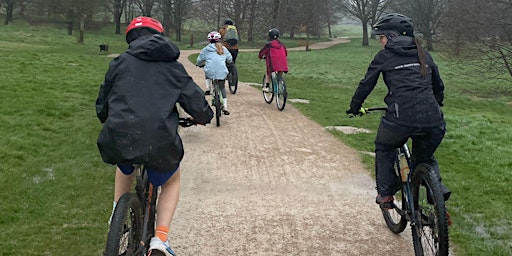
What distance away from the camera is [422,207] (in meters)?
4.04

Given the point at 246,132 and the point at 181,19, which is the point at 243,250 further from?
the point at 181,19

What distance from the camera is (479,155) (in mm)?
8695

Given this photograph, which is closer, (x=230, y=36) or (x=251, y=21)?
(x=230, y=36)

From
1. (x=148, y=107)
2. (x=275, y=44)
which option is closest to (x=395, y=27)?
(x=148, y=107)

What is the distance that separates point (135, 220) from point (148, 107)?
75 cm

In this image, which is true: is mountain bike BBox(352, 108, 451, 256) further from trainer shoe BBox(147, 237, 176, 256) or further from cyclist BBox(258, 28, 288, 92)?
cyclist BBox(258, 28, 288, 92)

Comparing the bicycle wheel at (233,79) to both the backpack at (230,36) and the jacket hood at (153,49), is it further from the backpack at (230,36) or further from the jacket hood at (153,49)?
the jacket hood at (153,49)

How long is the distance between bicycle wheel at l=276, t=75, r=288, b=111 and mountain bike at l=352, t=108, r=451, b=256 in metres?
7.19

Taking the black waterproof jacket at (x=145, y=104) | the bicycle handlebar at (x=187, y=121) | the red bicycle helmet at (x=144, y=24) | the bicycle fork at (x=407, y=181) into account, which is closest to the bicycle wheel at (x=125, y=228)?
the black waterproof jacket at (x=145, y=104)

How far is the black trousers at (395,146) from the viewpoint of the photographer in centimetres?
401

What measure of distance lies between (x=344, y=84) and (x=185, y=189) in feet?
56.4

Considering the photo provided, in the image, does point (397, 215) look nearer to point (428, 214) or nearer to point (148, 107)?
point (428, 214)

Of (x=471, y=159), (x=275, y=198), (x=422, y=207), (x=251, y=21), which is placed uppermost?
(x=251, y=21)

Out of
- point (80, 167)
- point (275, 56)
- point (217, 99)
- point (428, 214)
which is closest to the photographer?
point (428, 214)
